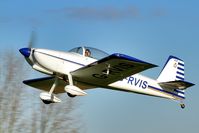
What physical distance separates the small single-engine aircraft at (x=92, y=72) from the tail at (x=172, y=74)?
0.04 metres

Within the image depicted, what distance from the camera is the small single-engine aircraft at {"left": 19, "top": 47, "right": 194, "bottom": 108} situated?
16484mm

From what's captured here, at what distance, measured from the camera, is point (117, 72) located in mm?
17188

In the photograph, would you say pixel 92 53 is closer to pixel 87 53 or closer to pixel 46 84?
pixel 87 53

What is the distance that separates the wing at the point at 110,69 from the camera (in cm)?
1571

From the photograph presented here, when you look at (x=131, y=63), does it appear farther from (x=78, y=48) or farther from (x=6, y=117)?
(x=6, y=117)

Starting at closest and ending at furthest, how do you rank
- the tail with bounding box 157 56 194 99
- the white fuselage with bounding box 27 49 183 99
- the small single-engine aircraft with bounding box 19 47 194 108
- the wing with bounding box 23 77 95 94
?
the small single-engine aircraft with bounding box 19 47 194 108
the white fuselage with bounding box 27 49 183 99
the wing with bounding box 23 77 95 94
the tail with bounding box 157 56 194 99

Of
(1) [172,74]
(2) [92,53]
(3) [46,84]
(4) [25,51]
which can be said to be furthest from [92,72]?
(1) [172,74]

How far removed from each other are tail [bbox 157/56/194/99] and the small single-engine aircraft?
4 centimetres

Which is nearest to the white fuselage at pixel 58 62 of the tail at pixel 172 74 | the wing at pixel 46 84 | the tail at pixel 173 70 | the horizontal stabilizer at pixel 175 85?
the wing at pixel 46 84

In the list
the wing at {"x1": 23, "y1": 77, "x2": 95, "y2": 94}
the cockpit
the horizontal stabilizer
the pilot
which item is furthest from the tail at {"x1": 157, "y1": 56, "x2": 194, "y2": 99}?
the pilot

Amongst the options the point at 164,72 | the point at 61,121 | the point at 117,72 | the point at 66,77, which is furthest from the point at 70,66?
the point at 61,121

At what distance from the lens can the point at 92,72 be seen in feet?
57.1

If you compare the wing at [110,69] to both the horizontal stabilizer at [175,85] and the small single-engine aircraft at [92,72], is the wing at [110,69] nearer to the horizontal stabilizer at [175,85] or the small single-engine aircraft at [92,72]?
the small single-engine aircraft at [92,72]

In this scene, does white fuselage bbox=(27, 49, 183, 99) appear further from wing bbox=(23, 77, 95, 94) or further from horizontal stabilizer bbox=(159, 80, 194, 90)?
horizontal stabilizer bbox=(159, 80, 194, 90)
